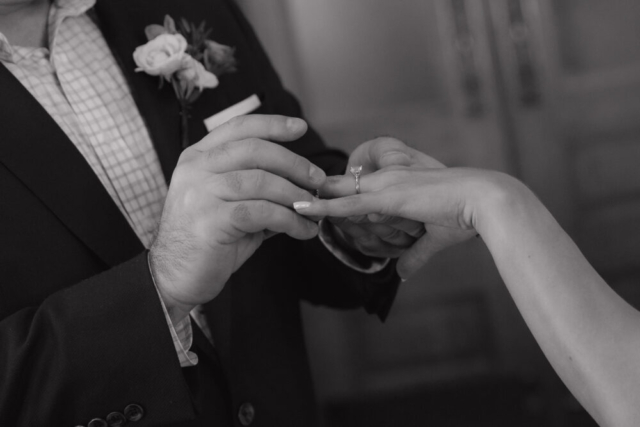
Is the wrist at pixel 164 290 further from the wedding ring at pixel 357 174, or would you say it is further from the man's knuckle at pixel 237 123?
the wedding ring at pixel 357 174

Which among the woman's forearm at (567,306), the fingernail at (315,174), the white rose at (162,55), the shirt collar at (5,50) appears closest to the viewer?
the woman's forearm at (567,306)

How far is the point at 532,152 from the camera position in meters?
3.46

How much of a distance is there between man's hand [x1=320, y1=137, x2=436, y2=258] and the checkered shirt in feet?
1.31

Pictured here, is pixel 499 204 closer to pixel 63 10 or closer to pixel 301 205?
pixel 301 205

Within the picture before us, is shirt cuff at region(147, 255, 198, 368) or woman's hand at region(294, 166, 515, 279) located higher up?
woman's hand at region(294, 166, 515, 279)

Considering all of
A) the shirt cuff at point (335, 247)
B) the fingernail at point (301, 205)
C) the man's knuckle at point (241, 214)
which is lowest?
the shirt cuff at point (335, 247)

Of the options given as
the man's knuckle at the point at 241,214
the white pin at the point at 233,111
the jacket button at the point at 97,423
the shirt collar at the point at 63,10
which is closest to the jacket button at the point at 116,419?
the jacket button at the point at 97,423

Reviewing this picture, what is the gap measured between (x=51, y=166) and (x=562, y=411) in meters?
2.77

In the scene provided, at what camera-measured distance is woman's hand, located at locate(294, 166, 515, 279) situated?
127cm

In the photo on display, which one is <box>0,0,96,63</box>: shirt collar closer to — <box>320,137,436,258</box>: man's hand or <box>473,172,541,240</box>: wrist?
<box>320,137,436,258</box>: man's hand

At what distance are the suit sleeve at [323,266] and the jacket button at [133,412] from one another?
582 mm

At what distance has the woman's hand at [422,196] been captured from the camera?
1273 millimetres

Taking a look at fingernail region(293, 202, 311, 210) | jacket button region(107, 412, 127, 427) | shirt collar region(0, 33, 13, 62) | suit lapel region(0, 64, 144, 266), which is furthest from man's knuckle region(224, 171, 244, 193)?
shirt collar region(0, 33, 13, 62)

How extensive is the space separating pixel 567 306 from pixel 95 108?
1.02 metres
